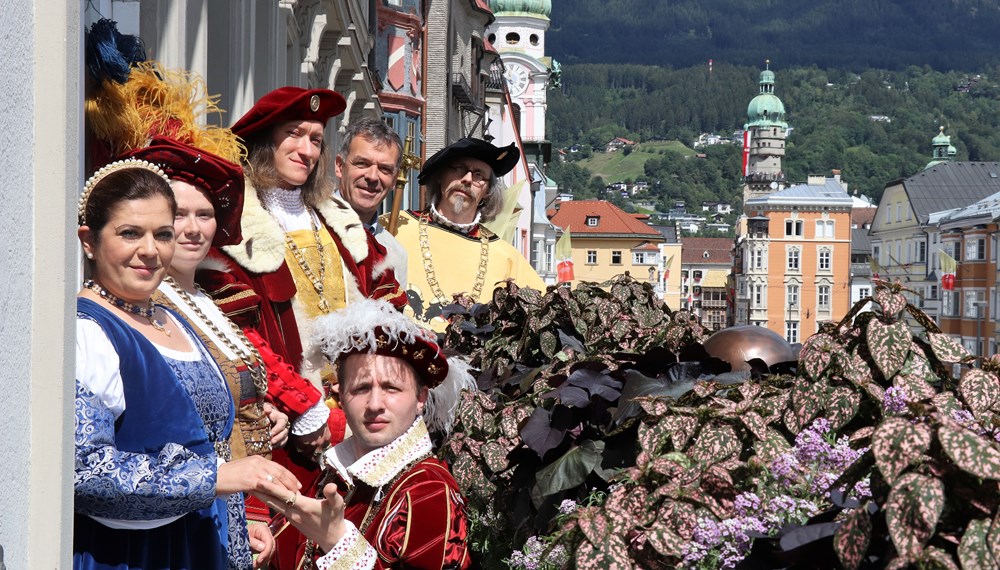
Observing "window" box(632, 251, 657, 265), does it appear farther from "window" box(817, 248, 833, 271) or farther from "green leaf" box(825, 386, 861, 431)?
"green leaf" box(825, 386, 861, 431)

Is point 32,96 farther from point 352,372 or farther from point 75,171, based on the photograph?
point 352,372

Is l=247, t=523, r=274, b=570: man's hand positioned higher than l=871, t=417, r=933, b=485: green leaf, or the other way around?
l=871, t=417, r=933, b=485: green leaf

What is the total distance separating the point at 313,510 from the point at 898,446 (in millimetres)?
1366

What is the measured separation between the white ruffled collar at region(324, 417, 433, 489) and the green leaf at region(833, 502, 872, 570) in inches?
57.6

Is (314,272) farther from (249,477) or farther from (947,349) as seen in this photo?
(947,349)

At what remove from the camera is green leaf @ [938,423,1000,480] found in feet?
6.54

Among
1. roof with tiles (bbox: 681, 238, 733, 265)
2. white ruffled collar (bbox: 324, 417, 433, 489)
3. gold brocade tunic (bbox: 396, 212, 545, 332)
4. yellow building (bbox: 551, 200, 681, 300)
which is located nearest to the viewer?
white ruffled collar (bbox: 324, 417, 433, 489)

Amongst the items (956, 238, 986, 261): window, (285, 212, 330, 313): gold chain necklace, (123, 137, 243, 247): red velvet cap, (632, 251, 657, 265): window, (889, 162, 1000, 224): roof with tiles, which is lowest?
(285, 212, 330, 313): gold chain necklace

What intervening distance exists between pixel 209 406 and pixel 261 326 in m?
1.35

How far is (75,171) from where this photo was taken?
2.73m

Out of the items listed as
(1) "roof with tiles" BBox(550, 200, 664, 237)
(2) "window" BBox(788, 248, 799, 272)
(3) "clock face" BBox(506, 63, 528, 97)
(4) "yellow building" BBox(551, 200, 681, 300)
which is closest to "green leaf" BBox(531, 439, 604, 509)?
(3) "clock face" BBox(506, 63, 528, 97)

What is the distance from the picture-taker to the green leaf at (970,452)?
1.99 m

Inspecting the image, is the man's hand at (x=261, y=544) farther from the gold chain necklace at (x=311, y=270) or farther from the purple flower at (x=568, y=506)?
the gold chain necklace at (x=311, y=270)

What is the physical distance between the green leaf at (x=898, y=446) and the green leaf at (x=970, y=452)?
0.12ft
